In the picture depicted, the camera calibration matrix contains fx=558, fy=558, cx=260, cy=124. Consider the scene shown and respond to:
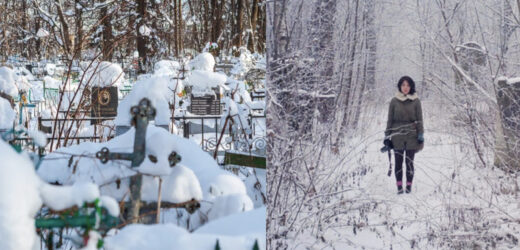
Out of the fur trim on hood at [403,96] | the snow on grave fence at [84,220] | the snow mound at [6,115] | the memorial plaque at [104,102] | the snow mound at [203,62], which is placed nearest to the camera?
the snow on grave fence at [84,220]

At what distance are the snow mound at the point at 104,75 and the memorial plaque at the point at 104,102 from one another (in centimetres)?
2

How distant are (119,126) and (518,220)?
64.5 inches


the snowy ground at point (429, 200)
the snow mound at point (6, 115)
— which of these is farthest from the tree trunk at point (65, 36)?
the snowy ground at point (429, 200)

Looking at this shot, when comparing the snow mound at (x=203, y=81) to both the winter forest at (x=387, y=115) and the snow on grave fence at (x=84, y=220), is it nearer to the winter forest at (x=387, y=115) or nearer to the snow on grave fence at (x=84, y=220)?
the winter forest at (x=387, y=115)

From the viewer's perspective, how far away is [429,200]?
226 centimetres

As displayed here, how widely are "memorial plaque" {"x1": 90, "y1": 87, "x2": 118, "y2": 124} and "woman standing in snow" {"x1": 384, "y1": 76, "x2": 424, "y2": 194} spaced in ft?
3.49

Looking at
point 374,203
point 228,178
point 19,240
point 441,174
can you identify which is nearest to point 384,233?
point 374,203

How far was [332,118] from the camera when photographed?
2.28 metres

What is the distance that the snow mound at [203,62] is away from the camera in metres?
2.38

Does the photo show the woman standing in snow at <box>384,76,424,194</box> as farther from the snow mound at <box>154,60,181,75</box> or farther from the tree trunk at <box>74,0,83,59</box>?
the tree trunk at <box>74,0,83,59</box>

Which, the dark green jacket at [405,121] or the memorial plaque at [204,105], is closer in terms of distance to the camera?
the dark green jacket at [405,121]

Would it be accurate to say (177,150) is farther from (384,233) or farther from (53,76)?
(384,233)

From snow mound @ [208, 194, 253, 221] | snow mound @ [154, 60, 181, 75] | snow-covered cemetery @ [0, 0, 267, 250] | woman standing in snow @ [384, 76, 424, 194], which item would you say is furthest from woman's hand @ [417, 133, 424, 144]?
snow mound @ [154, 60, 181, 75]

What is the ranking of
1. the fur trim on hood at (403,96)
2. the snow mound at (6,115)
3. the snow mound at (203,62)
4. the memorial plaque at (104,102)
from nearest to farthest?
the snow mound at (6,115)
the memorial plaque at (104,102)
the fur trim on hood at (403,96)
the snow mound at (203,62)
